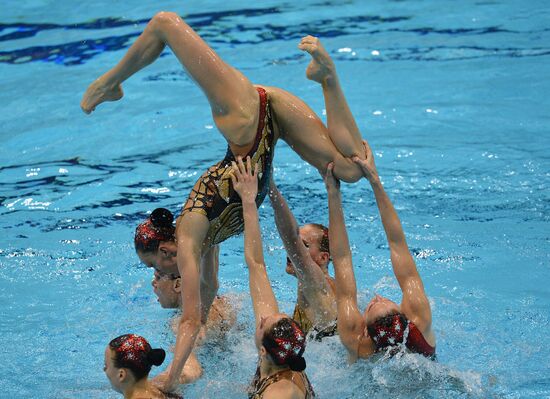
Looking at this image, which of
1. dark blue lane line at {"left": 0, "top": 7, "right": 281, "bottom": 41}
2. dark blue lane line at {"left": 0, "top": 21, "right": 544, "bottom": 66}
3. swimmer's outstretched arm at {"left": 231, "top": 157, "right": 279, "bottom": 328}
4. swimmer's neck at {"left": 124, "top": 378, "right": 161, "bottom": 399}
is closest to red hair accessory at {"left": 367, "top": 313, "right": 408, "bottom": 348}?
swimmer's outstretched arm at {"left": 231, "top": 157, "right": 279, "bottom": 328}

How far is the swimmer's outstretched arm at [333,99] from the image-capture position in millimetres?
4566

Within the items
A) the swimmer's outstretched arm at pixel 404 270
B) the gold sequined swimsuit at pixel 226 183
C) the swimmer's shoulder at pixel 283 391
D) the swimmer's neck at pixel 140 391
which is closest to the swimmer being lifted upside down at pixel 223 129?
the gold sequined swimsuit at pixel 226 183

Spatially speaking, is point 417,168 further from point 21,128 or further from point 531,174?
point 21,128

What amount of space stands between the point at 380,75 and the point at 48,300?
16.8 feet

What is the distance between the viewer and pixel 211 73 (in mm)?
4668

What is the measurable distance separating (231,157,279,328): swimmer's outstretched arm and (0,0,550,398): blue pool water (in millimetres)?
745

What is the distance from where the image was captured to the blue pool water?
5965 mm

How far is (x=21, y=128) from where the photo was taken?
947 cm

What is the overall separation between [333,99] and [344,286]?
Answer: 1173mm

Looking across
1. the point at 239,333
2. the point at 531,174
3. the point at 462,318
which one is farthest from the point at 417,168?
the point at 239,333

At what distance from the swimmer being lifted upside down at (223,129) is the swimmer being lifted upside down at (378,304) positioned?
0.19 metres

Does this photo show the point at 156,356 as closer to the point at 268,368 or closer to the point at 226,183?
the point at 268,368

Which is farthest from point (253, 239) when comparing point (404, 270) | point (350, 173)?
point (404, 270)

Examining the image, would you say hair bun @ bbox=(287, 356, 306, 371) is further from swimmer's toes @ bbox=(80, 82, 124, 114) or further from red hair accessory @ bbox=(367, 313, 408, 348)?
swimmer's toes @ bbox=(80, 82, 124, 114)
